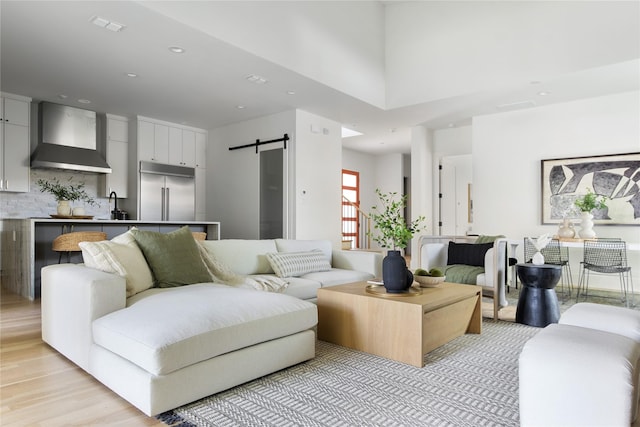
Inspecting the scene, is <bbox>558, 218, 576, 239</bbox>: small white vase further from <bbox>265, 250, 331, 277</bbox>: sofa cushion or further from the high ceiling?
<bbox>265, 250, 331, 277</bbox>: sofa cushion

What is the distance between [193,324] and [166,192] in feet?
18.4

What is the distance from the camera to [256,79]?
15.9 ft

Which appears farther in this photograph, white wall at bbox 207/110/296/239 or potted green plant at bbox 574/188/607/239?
white wall at bbox 207/110/296/239

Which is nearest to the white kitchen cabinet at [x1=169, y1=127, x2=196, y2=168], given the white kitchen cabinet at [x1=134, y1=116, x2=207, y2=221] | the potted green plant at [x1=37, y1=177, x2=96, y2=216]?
the white kitchen cabinet at [x1=134, y1=116, x2=207, y2=221]

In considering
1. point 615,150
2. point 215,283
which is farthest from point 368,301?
point 615,150

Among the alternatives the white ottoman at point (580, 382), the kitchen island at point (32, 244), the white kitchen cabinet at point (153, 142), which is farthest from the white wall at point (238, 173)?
the white ottoman at point (580, 382)

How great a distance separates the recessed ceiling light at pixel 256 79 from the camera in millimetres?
4762

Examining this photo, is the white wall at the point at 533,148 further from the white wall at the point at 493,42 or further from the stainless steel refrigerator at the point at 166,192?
the stainless steel refrigerator at the point at 166,192

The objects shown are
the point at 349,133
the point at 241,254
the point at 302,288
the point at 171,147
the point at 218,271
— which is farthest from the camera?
the point at 349,133

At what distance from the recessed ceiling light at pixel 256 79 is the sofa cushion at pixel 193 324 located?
3.10 m

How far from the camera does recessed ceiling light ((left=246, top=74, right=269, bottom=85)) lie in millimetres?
4762

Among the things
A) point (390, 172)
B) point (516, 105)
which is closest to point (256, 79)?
point (516, 105)

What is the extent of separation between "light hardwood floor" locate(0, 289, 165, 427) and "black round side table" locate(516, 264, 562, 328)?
10.4 ft

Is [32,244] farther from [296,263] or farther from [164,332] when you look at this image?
[164,332]
